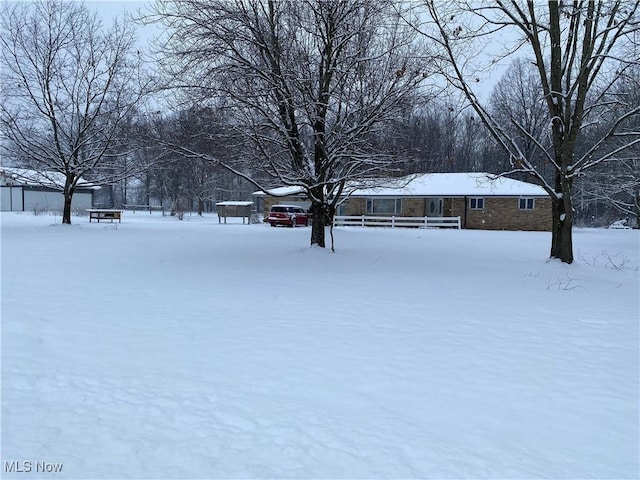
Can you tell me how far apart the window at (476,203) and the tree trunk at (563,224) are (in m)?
20.3

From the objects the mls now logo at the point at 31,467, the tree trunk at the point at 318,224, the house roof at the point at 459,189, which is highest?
the house roof at the point at 459,189

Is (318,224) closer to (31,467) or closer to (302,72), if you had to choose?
(302,72)

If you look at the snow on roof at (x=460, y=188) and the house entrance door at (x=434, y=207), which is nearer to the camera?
the snow on roof at (x=460, y=188)

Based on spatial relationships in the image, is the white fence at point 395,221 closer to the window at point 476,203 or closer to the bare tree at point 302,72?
the window at point 476,203

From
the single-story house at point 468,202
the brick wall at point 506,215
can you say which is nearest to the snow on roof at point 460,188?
the single-story house at point 468,202

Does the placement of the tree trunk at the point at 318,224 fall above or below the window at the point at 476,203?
below

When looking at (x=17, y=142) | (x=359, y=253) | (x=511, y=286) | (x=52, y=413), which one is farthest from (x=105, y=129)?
(x=52, y=413)

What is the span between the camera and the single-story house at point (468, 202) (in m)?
31.8

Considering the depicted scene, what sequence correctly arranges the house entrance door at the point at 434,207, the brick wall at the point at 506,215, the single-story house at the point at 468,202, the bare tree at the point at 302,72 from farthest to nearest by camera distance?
1. the house entrance door at the point at 434,207
2. the single-story house at the point at 468,202
3. the brick wall at the point at 506,215
4. the bare tree at the point at 302,72

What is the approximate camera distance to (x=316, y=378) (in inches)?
185

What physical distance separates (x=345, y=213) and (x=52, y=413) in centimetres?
3370

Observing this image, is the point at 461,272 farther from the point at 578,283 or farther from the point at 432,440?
the point at 432,440

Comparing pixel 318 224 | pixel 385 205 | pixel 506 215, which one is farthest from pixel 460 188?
pixel 318 224

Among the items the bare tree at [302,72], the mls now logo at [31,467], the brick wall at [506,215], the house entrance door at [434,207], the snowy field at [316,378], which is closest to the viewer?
the mls now logo at [31,467]
